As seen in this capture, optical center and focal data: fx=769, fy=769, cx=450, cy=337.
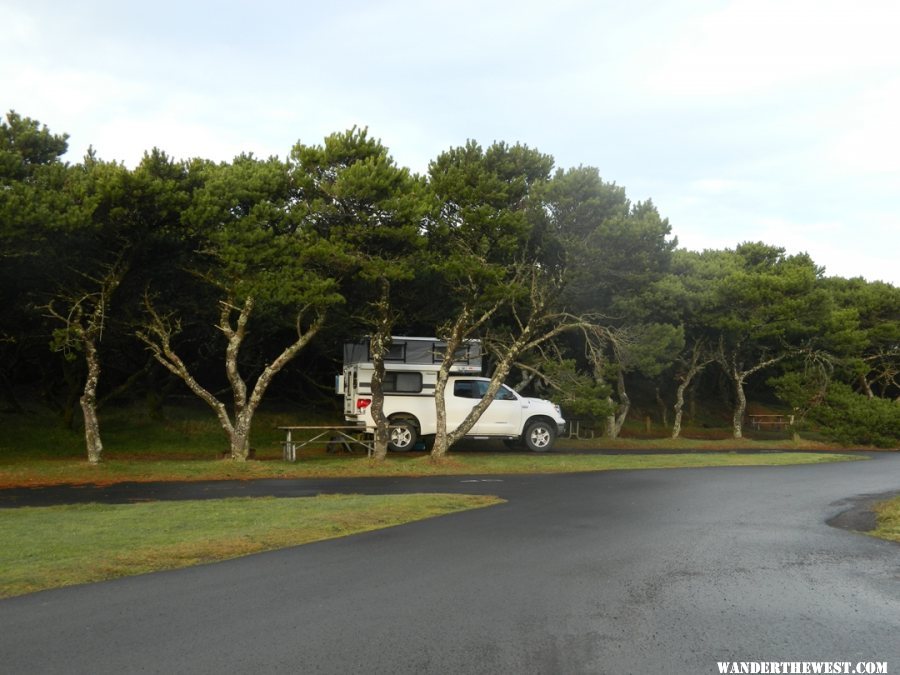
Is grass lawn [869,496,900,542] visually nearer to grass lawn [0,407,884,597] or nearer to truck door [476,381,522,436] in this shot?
grass lawn [0,407,884,597]

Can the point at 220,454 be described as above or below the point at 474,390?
below

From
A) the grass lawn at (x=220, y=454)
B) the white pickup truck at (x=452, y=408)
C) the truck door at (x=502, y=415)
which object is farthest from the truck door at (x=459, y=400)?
the grass lawn at (x=220, y=454)

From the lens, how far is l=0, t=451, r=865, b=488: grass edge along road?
17875 millimetres

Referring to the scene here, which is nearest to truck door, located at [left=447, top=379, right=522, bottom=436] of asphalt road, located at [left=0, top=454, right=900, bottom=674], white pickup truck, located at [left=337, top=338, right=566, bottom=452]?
white pickup truck, located at [left=337, top=338, right=566, bottom=452]

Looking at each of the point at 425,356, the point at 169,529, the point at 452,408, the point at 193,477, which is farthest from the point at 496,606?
the point at 425,356

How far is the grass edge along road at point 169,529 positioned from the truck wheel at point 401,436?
9949 millimetres

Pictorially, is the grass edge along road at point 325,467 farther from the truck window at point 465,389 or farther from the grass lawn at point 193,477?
the truck window at point 465,389

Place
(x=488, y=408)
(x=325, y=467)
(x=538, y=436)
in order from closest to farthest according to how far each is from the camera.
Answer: (x=325, y=467) < (x=488, y=408) < (x=538, y=436)

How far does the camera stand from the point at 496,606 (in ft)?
20.8

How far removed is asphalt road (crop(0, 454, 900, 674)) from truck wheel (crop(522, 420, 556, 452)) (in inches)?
549

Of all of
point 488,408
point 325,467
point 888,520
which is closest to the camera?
point 888,520

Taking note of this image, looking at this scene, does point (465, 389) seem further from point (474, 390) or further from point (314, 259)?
point (314, 259)

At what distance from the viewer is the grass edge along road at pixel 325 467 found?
58.6 feet

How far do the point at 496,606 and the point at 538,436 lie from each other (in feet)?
60.9
